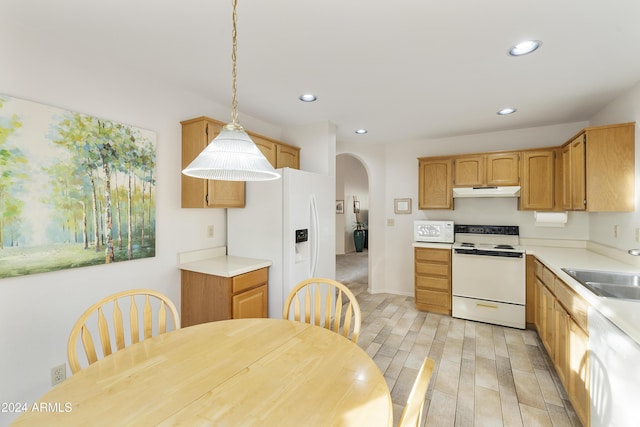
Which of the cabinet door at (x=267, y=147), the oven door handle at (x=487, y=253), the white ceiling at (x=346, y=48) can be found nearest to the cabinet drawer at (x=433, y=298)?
the oven door handle at (x=487, y=253)

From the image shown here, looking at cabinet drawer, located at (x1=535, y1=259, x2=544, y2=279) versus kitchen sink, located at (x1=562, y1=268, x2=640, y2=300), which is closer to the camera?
kitchen sink, located at (x1=562, y1=268, x2=640, y2=300)

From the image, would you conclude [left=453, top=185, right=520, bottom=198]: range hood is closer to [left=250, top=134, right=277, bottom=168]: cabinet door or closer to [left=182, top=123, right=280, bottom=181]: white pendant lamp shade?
[left=250, top=134, right=277, bottom=168]: cabinet door

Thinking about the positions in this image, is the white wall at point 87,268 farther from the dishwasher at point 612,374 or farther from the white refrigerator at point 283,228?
the dishwasher at point 612,374

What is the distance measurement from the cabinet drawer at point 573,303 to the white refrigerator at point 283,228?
77.6 inches

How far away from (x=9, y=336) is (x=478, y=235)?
452cm

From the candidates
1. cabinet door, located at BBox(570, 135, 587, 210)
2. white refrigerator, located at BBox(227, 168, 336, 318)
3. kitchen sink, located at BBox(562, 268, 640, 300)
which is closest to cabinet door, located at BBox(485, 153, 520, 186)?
cabinet door, located at BBox(570, 135, 587, 210)

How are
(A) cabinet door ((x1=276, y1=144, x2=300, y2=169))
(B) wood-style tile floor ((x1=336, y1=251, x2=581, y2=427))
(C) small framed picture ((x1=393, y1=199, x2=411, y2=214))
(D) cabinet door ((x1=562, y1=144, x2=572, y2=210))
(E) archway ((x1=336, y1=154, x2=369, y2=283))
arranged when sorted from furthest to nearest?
(E) archway ((x1=336, y1=154, x2=369, y2=283))
(C) small framed picture ((x1=393, y1=199, x2=411, y2=214))
(A) cabinet door ((x1=276, y1=144, x2=300, y2=169))
(D) cabinet door ((x1=562, y1=144, x2=572, y2=210))
(B) wood-style tile floor ((x1=336, y1=251, x2=581, y2=427))

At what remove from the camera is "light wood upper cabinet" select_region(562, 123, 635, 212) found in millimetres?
2311

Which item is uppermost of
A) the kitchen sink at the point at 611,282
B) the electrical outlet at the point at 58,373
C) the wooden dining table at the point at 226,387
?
the kitchen sink at the point at 611,282

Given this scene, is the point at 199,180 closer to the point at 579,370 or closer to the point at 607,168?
the point at 579,370

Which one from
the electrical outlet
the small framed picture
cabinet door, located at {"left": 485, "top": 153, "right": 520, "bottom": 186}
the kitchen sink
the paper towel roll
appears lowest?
the electrical outlet

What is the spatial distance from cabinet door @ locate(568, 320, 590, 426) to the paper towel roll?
1.91 meters

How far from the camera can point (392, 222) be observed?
14.8 ft

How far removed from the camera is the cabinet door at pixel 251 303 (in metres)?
2.27
